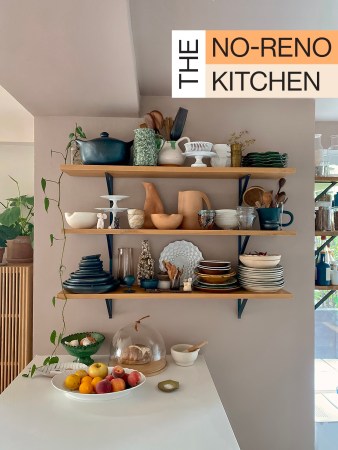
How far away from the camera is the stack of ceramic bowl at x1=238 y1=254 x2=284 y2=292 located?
193cm

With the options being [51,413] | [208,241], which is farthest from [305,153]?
[51,413]

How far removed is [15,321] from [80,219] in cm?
90

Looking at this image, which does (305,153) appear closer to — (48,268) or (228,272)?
(228,272)

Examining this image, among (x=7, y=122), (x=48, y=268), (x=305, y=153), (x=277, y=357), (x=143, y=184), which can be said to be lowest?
(x=277, y=357)

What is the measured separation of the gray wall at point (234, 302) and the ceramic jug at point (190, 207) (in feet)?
0.46

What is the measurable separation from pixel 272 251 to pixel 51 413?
54.9 inches

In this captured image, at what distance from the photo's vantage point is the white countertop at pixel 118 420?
1276 mm

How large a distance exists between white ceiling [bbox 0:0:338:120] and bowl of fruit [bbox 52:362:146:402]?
1227 millimetres

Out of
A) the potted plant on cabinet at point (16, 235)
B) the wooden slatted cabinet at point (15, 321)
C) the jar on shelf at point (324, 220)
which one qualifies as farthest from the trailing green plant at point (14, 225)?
the jar on shelf at point (324, 220)

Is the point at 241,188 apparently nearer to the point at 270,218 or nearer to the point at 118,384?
the point at 270,218

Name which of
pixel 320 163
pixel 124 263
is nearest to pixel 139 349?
pixel 124 263

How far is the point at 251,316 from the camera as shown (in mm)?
2184

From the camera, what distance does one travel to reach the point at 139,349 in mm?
1902

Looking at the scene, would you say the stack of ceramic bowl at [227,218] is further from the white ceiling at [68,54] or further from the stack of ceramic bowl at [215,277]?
the white ceiling at [68,54]
